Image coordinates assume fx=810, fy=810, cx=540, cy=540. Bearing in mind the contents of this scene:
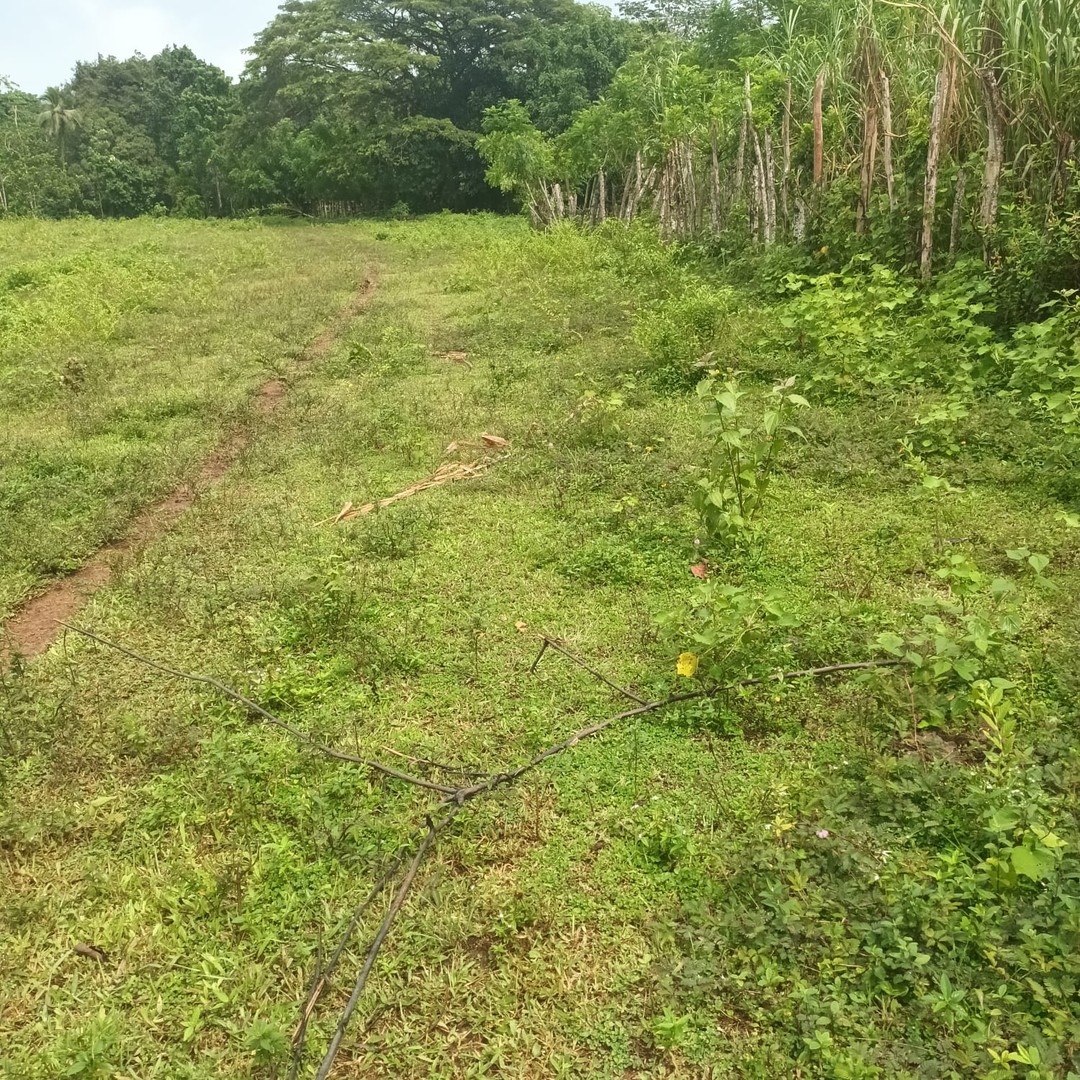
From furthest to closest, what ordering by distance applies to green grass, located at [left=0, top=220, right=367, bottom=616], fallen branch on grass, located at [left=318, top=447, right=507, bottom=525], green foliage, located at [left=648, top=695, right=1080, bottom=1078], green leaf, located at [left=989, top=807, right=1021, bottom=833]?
A: green grass, located at [left=0, top=220, right=367, bottom=616] → fallen branch on grass, located at [left=318, top=447, right=507, bottom=525] → green leaf, located at [left=989, top=807, right=1021, bottom=833] → green foliage, located at [left=648, top=695, right=1080, bottom=1078]

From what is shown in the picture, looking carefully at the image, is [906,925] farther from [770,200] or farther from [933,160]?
[770,200]

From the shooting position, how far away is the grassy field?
222 cm

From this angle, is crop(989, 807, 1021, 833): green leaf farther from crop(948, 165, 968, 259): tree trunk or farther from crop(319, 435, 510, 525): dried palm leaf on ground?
crop(948, 165, 968, 259): tree trunk

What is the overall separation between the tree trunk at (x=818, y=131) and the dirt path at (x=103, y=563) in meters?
6.14

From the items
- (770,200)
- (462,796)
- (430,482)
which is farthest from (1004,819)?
(770,200)

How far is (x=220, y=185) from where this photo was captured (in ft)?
124

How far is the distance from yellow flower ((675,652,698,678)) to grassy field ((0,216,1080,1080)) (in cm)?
6

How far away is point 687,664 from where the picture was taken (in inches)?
132

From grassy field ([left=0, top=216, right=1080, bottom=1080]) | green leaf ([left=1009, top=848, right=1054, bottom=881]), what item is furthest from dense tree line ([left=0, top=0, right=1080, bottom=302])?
green leaf ([left=1009, top=848, right=1054, bottom=881])

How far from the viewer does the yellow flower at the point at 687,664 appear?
3324mm

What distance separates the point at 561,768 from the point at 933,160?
618 cm

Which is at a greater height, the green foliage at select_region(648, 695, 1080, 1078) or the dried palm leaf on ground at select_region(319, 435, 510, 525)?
the dried palm leaf on ground at select_region(319, 435, 510, 525)

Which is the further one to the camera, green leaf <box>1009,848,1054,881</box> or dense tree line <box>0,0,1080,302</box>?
dense tree line <box>0,0,1080,302</box>

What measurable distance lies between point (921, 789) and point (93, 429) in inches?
266
